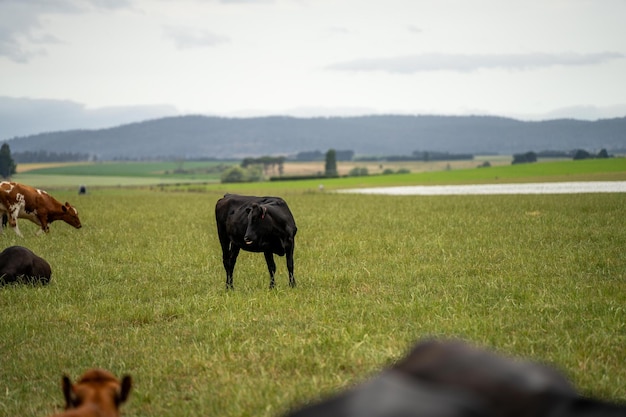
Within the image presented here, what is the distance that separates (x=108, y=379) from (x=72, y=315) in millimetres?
8749

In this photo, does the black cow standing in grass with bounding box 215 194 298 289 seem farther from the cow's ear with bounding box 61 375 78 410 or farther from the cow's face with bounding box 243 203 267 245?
the cow's ear with bounding box 61 375 78 410

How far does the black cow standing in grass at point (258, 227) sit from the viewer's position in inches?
540

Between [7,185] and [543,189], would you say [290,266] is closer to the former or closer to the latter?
[7,185]

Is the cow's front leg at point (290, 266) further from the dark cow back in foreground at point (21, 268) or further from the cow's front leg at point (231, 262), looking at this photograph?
the dark cow back in foreground at point (21, 268)

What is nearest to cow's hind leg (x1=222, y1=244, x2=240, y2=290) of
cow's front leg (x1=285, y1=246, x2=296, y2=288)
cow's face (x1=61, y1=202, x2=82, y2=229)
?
cow's front leg (x1=285, y1=246, x2=296, y2=288)

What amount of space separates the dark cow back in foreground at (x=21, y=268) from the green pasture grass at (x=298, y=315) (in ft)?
1.03

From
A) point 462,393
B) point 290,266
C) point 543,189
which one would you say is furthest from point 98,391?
point 543,189

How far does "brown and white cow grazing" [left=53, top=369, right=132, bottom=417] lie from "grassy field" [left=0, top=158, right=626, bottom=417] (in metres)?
2.96

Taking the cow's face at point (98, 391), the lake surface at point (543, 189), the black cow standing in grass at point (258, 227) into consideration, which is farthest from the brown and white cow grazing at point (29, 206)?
the lake surface at point (543, 189)

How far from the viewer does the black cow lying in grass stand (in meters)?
2.42

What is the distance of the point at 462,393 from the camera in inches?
100

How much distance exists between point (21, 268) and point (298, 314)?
727 centimetres

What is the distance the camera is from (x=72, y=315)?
1202cm

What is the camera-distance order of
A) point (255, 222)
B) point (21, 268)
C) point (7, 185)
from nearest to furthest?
1. point (255, 222)
2. point (21, 268)
3. point (7, 185)
